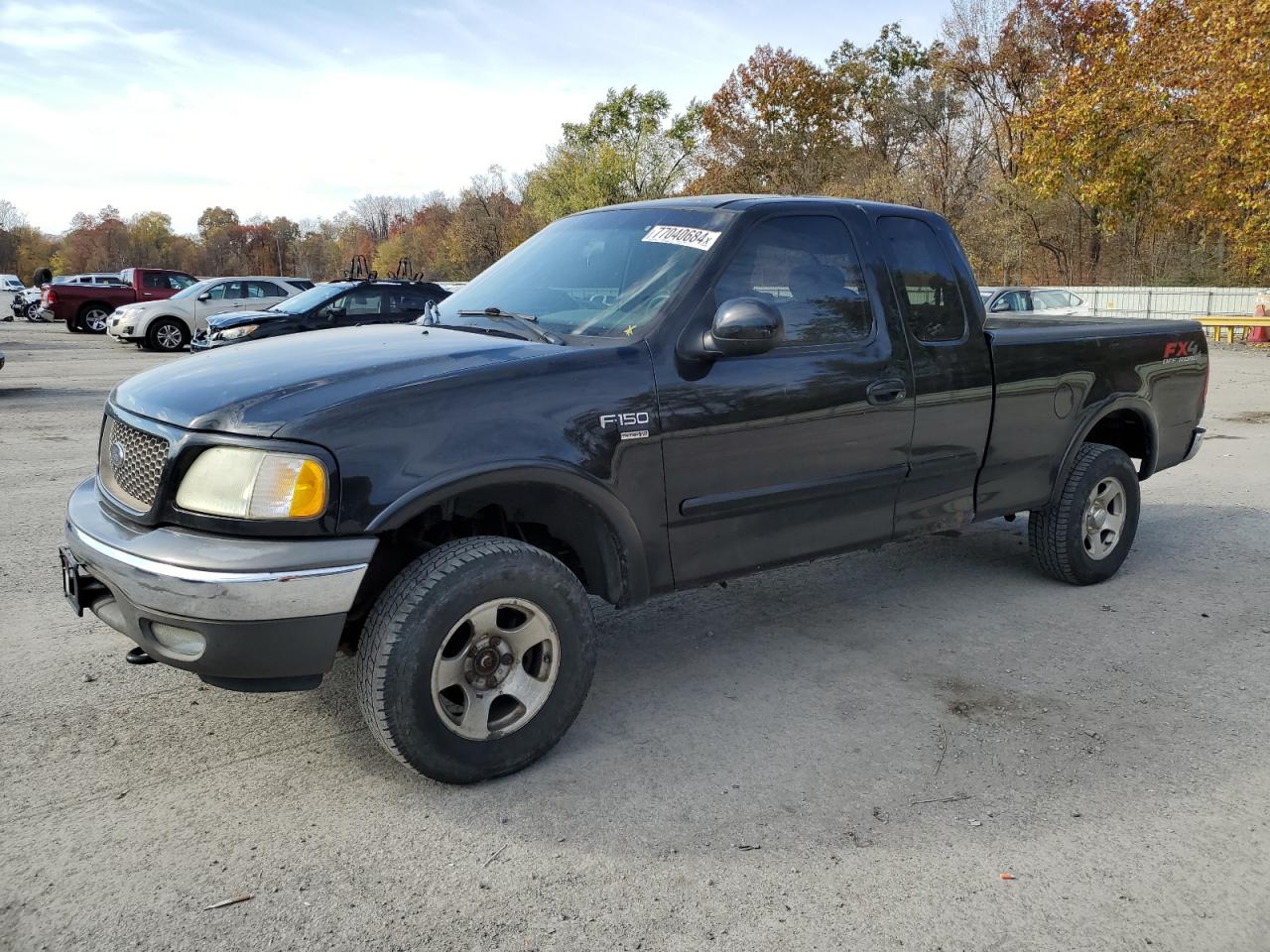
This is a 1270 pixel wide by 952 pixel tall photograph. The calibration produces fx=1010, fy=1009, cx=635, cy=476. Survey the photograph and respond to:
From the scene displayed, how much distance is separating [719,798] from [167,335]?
21.8m

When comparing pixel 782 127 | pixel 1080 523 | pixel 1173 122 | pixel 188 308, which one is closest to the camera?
pixel 1080 523

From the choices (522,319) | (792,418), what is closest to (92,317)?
(522,319)

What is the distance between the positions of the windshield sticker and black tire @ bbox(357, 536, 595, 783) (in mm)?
1407

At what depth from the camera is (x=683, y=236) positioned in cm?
399

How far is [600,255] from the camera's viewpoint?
4164 millimetres

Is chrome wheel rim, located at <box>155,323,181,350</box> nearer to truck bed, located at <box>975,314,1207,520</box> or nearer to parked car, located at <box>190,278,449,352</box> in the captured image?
parked car, located at <box>190,278,449,352</box>

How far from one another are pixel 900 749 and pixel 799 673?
74cm

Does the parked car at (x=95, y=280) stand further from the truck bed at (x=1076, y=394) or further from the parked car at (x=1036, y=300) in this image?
the truck bed at (x=1076, y=394)

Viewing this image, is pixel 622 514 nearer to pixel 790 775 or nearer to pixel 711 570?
pixel 711 570

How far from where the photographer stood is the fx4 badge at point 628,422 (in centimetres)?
341

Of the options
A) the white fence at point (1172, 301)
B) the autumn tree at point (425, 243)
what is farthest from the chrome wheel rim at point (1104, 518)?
the autumn tree at point (425, 243)

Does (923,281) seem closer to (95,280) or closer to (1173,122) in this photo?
(1173,122)

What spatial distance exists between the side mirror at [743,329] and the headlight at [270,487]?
1.44 metres

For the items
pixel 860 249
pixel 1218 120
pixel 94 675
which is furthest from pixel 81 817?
pixel 1218 120
